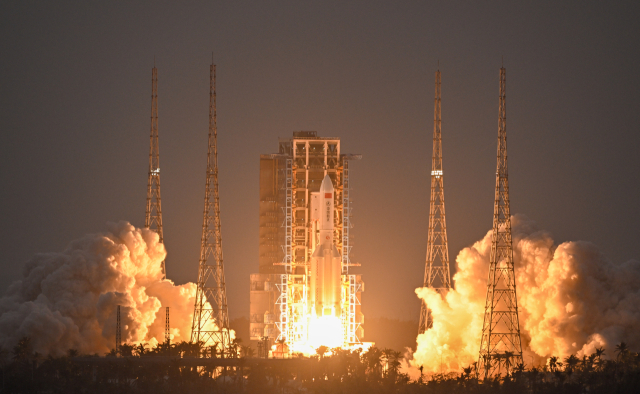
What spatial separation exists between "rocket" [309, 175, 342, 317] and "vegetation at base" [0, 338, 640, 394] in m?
3.87

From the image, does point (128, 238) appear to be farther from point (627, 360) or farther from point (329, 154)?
point (627, 360)

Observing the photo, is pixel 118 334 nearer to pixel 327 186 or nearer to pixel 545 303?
pixel 327 186

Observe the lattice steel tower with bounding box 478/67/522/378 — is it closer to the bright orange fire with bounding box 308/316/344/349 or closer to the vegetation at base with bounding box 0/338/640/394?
the vegetation at base with bounding box 0/338/640/394

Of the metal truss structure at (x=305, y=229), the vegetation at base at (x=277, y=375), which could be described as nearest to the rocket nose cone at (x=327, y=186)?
the metal truss structure at (x=305, y=229)

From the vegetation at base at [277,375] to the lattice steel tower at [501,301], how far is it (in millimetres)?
1111

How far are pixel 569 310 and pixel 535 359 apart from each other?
4.12m

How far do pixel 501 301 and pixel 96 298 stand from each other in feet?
84.2

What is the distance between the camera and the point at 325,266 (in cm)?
7581

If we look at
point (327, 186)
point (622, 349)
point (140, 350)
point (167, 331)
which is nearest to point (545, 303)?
point (622, 349)

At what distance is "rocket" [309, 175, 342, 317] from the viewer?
7581 cm

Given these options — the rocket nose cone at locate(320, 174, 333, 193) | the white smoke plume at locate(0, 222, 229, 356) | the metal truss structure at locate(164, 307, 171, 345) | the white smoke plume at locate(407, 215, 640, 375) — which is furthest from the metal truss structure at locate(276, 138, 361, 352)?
the metal truss structure at locate(164, 307, 171, 345)

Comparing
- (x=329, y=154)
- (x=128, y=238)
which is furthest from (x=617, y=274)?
(x=128, y=238)

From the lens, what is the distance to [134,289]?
77062mm

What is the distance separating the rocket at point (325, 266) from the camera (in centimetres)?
7581
